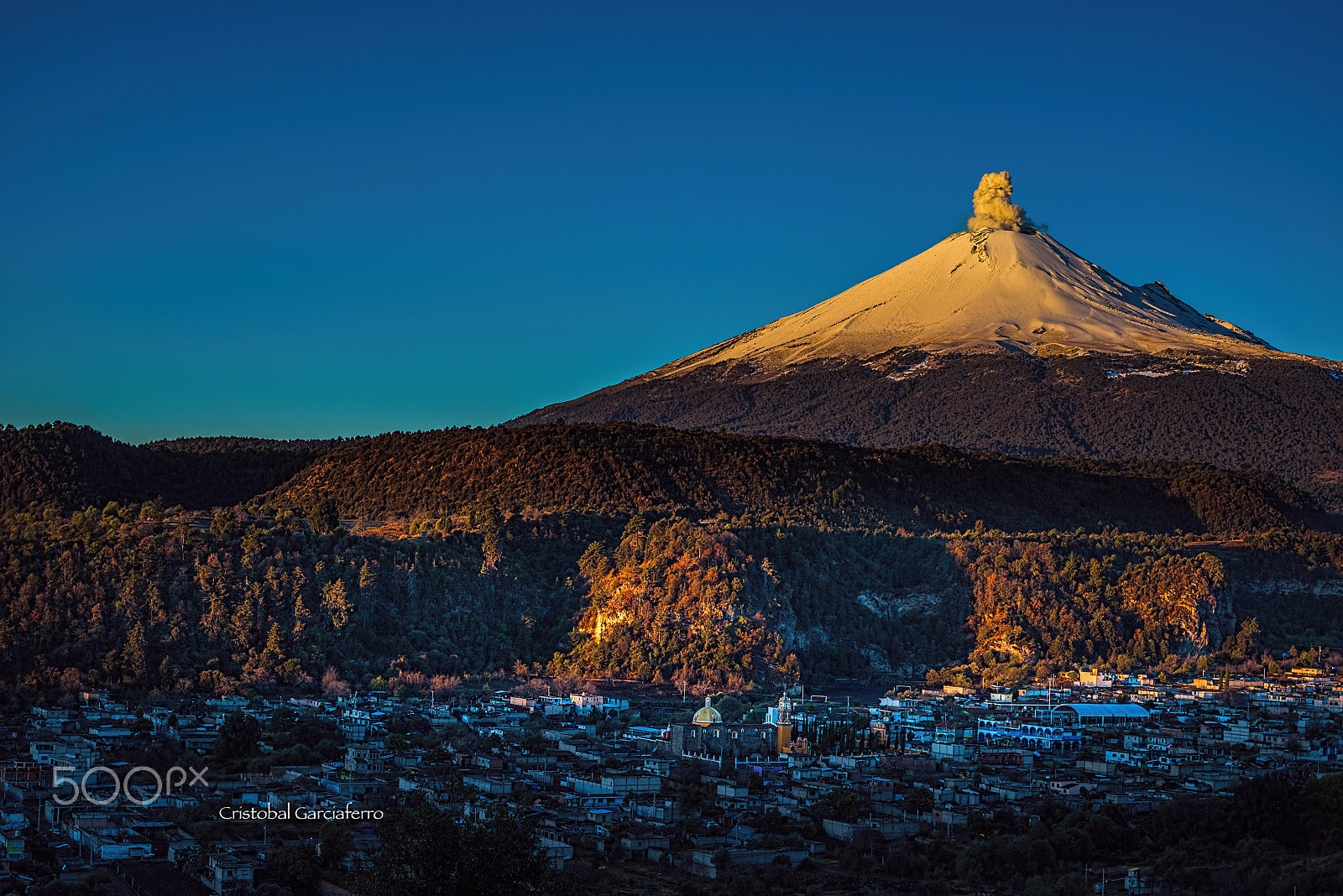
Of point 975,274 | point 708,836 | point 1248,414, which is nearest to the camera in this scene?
point 708,836

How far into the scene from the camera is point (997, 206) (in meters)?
170

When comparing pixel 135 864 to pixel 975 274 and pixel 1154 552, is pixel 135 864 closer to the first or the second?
pixel 1154 552

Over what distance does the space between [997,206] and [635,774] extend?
132 meters

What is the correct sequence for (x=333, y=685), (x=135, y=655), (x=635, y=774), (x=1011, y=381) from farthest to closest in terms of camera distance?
1. (x=1011, y=381)
2. (x=333, y=685)
3. (x=135, y=655)
4. (x=635, y=774)

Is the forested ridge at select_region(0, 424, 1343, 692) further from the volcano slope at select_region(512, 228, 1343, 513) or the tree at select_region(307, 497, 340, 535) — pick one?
the volcano slope at select_region(512, 228, 1343, 513)

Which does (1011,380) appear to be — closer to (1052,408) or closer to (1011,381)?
(1011,381)

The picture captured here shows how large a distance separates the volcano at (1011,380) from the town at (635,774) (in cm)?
6728

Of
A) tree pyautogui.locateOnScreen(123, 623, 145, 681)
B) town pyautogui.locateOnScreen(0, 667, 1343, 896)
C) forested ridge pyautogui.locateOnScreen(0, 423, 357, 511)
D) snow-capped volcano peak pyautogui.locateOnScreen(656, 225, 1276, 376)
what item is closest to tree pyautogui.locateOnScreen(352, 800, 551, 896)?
town pyautogui.locateOnScreen(0, 667, 1343, 896)

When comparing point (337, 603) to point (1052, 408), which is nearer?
point (337, 603)

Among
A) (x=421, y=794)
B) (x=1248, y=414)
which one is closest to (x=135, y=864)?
(x=421, y=794)

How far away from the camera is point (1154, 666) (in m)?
73.2

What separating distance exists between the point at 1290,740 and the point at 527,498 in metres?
42.1

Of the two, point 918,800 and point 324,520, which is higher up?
point 324,520

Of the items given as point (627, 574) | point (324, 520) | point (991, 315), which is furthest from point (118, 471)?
point (991, 315)
